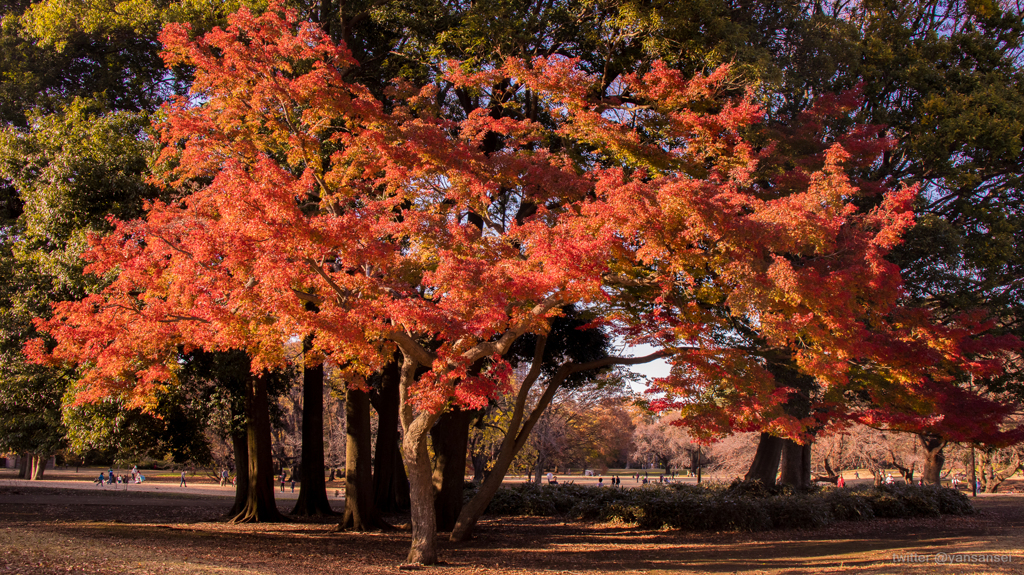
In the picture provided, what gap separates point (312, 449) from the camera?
17.4m

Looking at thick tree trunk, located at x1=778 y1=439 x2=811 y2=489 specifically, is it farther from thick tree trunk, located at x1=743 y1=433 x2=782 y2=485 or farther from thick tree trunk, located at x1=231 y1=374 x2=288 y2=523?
thick tree trunk, located at x1=231 y1=374 x2=288 y2=523

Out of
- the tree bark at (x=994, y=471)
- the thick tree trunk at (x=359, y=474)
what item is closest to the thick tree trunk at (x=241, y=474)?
the thick tree trunk at (x=359, y=474)

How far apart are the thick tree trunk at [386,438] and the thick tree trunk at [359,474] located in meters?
1.21

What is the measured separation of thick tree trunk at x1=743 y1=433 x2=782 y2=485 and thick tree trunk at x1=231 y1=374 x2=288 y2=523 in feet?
50.3

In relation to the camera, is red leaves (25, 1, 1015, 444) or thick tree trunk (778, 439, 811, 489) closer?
red leaves (25, 1, 1015, 444)

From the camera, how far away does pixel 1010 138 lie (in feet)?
46.3

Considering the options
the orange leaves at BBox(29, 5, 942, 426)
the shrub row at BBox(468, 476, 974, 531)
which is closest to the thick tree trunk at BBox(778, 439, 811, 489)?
the shrub row at BBox(468, 476, 974, 531)

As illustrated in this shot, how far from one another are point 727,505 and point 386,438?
32.3ft

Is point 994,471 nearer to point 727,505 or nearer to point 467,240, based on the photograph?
point 727,505

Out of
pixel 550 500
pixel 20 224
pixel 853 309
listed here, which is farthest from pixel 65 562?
pixel 550 500

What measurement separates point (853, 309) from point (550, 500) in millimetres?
13846

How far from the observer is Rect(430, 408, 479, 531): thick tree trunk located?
14.6m

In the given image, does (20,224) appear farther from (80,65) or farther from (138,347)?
(138,347)

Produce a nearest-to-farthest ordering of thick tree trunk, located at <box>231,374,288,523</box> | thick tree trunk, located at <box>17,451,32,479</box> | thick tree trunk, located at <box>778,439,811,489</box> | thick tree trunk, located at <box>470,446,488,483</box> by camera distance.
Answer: thick tree trunk, located at <box>231,374,288,523</box>, thick tree trunk, located at <box>778,439,811,489</box>, thick tree trunk, located at <box>470,446,488,483</box>, thick tree trunk, located at <box>17,451,32,479</box>
